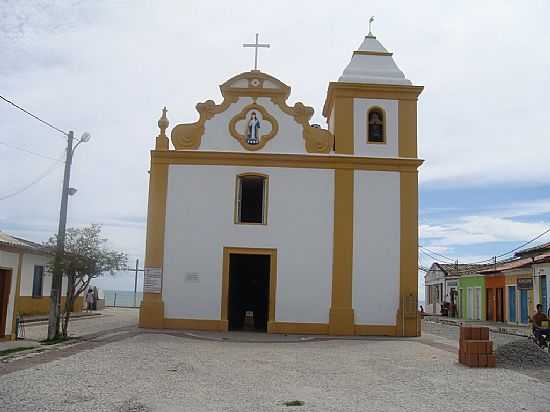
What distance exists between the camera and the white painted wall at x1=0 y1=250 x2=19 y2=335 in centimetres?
1587

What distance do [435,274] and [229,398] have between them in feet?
136

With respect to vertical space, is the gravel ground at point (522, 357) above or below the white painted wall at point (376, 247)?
below

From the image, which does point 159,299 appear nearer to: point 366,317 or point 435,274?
point 366,317

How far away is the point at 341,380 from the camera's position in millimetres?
10664

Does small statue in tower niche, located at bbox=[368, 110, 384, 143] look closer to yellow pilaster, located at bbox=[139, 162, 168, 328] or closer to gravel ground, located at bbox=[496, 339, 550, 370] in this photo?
yellow pilaster, located at bbox=[139, 162, 168, 328]

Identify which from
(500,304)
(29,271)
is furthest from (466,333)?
(500,304)

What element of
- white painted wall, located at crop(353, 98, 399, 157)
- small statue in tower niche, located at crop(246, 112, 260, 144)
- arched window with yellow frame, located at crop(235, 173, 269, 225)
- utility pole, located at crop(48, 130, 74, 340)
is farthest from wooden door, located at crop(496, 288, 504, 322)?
utility pole, located at crop(48, 130, 74, 340)

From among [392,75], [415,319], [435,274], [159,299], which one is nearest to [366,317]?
[415,319]

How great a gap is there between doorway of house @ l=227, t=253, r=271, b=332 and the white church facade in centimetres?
49

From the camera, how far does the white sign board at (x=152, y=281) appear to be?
19658 millimetres

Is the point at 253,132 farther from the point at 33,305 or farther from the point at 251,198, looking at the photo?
the point at 33,305

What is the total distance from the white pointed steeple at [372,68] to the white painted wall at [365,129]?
2.37 feet

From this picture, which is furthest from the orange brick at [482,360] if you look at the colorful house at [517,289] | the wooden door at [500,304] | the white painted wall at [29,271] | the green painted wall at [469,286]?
the green painted wall at [469,286]

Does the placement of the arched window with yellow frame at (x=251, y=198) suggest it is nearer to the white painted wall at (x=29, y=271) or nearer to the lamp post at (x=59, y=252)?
the lamp post at (x=59, y=252)
